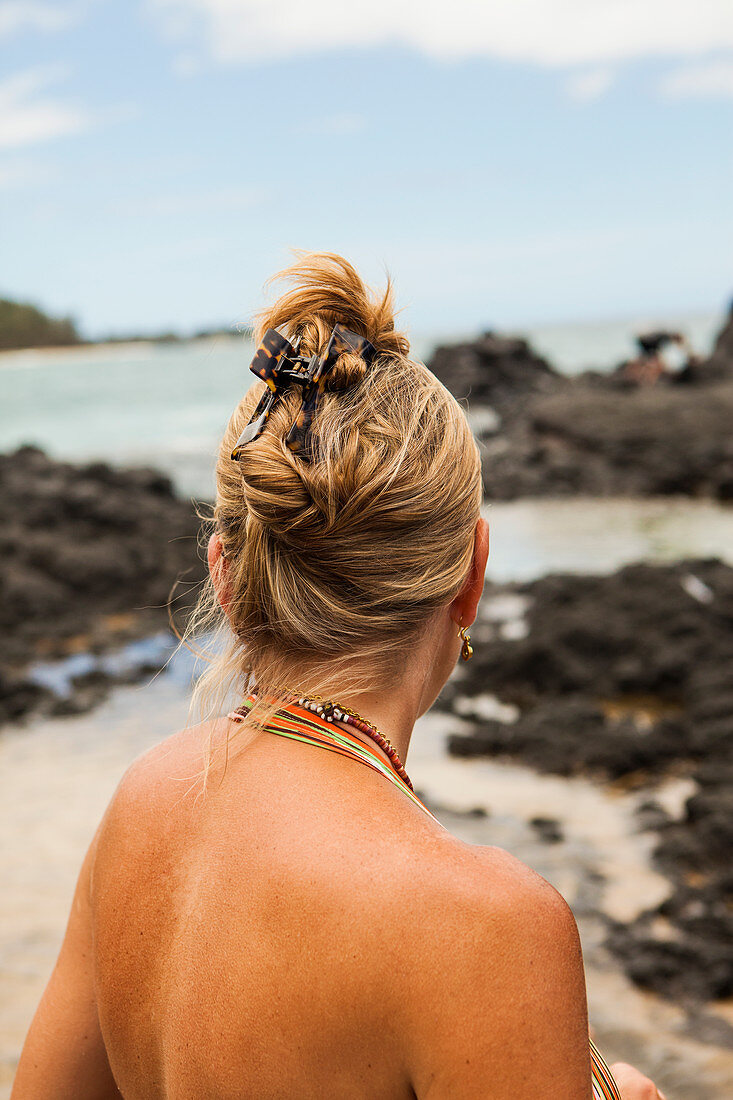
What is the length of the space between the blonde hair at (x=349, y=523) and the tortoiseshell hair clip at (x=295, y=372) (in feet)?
0.05

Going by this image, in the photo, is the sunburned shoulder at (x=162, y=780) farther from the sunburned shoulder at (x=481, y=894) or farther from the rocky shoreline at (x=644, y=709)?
the rocky shoreline at (x=644, y=709)

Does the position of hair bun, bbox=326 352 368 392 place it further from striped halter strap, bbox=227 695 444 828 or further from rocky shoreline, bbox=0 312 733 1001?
rocky shoreline, bbox=0 312 733 1001

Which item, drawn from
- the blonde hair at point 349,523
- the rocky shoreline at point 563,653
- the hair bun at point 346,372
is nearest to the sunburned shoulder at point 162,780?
the blonde hair at point 349,523

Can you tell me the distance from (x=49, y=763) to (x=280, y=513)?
520 cm

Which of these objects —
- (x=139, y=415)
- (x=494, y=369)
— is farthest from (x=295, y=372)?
(x=139, y=415)

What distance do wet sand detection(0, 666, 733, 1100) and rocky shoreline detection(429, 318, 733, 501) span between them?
10470 millimetres

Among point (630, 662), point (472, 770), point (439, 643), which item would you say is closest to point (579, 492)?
point (630, 662)

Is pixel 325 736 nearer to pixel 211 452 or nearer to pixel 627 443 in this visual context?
pixel 211 452

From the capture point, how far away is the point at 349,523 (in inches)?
53.7

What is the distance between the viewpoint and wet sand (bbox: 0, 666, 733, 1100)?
3361 mm

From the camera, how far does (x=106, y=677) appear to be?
7738 mm

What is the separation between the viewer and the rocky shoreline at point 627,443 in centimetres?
1627

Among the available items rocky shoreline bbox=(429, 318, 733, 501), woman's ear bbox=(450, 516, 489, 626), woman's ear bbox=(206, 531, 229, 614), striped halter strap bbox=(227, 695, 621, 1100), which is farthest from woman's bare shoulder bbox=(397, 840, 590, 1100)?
rocky shoreline bbox=(429, 318, 733, 501)

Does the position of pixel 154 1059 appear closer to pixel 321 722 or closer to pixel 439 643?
pixel 321 722
